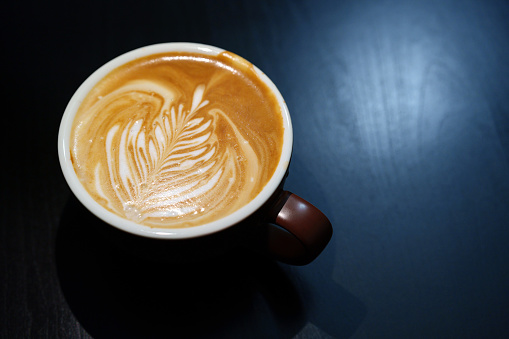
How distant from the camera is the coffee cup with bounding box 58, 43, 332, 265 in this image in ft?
2.73

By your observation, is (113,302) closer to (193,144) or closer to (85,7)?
(193,144)

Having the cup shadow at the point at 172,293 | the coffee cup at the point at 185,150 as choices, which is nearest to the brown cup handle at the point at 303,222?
the coffee cup at the point at 185,150

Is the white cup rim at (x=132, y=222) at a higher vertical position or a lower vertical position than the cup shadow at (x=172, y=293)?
higher

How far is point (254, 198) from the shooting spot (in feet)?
2.74

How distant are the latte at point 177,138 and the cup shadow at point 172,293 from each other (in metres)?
0.09

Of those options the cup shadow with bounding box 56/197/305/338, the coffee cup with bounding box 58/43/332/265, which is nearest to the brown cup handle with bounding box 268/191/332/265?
the coffee cup with bounding box 58/43/332/265

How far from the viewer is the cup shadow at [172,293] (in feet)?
3.01

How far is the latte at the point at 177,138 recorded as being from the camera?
85cm

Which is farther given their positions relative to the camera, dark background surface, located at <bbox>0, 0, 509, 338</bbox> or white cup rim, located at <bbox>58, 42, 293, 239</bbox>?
dark background surface, located at <bbox>0, 0, 509, 338</bbox>

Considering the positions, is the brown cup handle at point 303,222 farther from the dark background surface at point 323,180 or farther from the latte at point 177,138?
the dark background surface at point 323,180

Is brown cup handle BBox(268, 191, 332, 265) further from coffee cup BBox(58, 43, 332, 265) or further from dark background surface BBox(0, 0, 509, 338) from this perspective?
dark background surface BBox(0, 0, 509, 338)

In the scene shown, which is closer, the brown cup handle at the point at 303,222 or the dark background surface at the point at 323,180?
the brown cup handle at the point at 303,222

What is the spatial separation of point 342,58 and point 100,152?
2.20ft

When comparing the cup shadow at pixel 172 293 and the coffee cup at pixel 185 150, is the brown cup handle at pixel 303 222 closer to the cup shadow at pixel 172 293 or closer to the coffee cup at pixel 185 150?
the coffee cup at pixel 185 150
